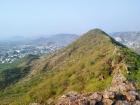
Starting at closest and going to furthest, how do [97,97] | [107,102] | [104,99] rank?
[107,102] < [104,99] < [97,97]

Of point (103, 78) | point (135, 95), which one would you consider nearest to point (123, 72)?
point (103, 78)

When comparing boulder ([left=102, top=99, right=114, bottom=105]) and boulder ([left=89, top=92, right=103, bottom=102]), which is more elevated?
boulder ([left=89, top=92, right=103, bottom=102])

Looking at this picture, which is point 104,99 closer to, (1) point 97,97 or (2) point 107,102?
(2) point 107,102

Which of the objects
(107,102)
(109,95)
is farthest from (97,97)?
(107,102)

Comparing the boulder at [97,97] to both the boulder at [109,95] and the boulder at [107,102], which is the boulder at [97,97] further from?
the boulder at [107,102]

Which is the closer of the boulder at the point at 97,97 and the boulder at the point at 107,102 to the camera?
the boulder at the point at 107,102

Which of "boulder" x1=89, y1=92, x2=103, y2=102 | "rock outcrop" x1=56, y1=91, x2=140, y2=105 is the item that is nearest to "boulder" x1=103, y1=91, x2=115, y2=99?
"rock outcrop" x1=56, y1=91, x2=140, y2=105

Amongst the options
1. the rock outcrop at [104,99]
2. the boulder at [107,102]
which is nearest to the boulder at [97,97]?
the rock outcrop at [104,99]

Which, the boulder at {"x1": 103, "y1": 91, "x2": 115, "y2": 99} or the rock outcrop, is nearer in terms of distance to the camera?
the rock outcrop

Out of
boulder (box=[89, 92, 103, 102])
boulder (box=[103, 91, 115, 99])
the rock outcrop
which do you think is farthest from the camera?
boulder (box=[103, 91, 115, 99])

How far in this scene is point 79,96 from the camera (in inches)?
3194

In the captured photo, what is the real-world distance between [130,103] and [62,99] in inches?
611

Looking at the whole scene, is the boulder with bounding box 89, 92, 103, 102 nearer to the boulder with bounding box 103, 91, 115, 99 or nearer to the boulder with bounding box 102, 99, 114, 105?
the boulder with bounding box 103, 91, 115, 99

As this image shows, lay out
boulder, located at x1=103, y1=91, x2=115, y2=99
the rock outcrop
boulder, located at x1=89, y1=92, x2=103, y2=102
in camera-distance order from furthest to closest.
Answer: boulder, located at x1=103, y1=91, x2=115, y2=99
boulder, located at x1=89, y1=92, x2=103, y2=102
the rock outcrop
